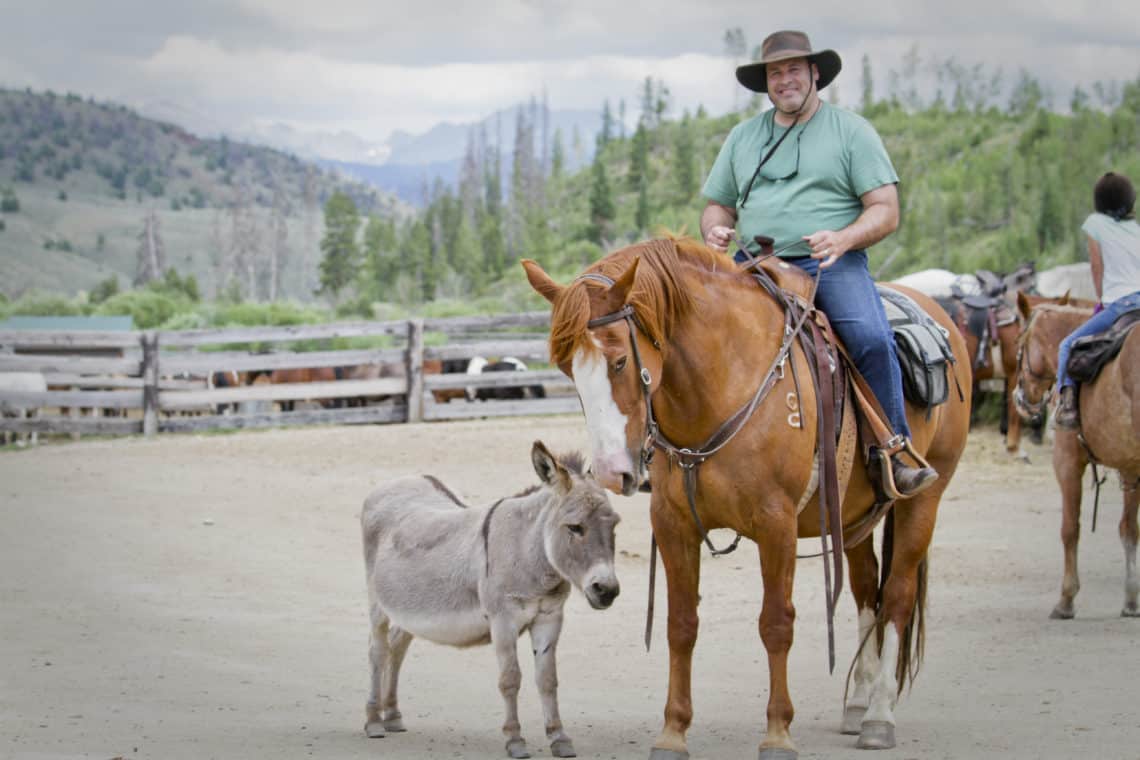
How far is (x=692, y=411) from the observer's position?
507 cm

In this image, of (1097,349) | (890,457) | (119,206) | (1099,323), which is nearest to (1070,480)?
(1097,349)

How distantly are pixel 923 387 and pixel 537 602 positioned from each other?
2.20 metres

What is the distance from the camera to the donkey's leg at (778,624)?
16.8 feet

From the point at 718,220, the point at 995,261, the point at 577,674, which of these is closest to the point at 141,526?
the point at 577,674

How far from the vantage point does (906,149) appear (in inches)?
3543

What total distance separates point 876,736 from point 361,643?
4088 mm

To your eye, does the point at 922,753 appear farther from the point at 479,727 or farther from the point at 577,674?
the point at 577,674

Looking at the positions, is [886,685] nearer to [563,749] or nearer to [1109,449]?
[563,749]

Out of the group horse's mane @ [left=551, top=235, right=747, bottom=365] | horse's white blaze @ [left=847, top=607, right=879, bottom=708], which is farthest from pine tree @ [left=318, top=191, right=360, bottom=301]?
horse's mane @ [left=551, top=235, right=747, bottom=365]

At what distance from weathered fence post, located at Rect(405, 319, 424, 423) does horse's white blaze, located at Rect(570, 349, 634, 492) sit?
16.7 m

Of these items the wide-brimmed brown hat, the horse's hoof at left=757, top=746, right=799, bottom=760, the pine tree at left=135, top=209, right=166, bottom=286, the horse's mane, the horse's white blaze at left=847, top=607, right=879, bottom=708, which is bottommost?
the pine tree at left=135, top=209, right=166, bottom=286

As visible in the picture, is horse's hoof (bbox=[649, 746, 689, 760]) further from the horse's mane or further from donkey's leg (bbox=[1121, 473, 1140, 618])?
donkey's leg (bbox=[1121, 473, 1140, 618])

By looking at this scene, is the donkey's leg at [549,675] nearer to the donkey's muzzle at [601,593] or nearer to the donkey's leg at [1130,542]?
the donkey's muzzle at [601,593]

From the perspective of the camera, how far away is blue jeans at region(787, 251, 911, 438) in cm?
571
